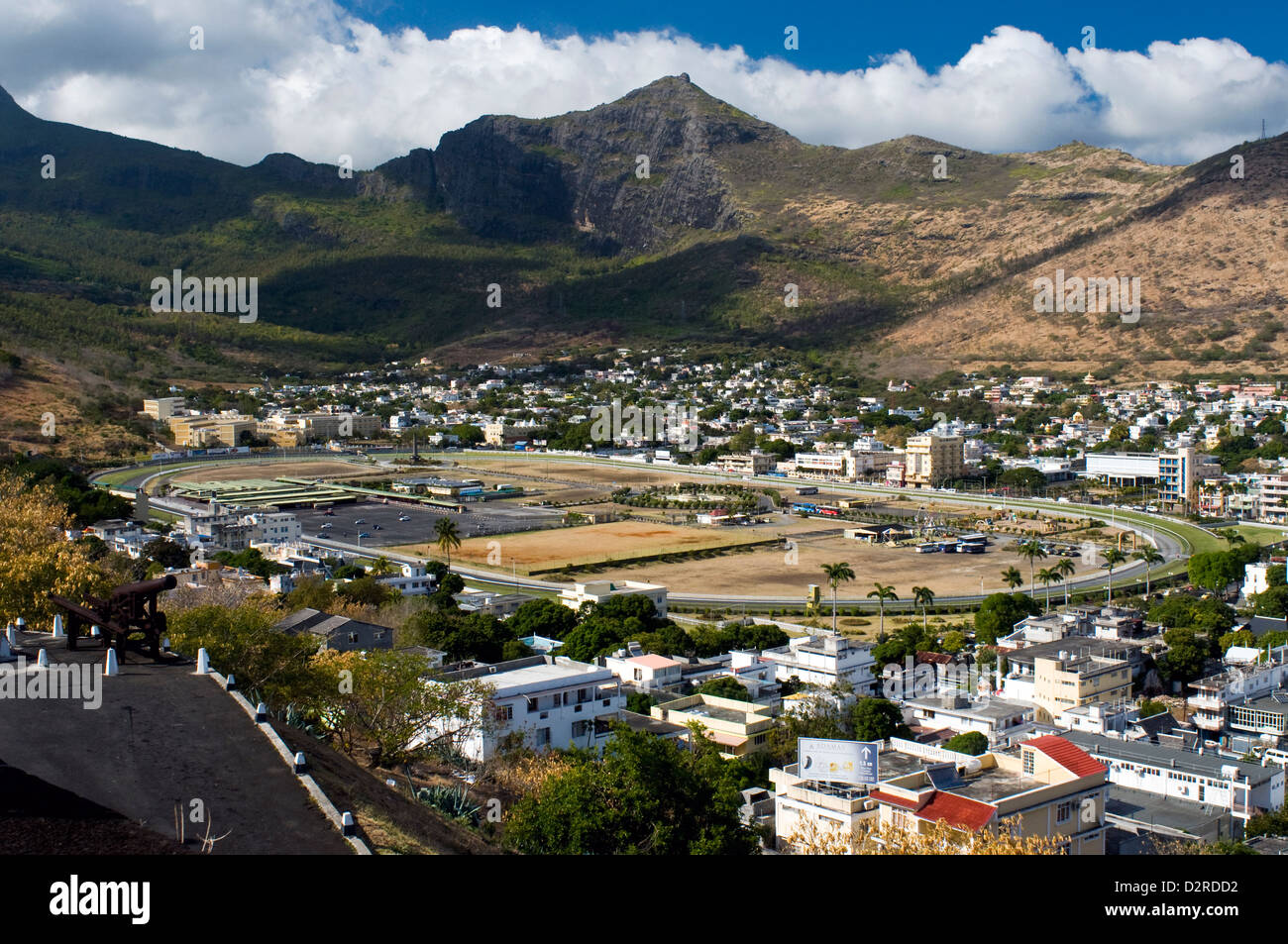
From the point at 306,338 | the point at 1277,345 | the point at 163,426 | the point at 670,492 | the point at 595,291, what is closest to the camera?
the point at 670,492

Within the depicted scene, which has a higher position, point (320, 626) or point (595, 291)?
point (595, 291)

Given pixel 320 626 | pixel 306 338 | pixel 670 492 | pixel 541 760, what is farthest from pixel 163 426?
pixel 541 760

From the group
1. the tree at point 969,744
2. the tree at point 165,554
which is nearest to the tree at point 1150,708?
the tree at point 969,744

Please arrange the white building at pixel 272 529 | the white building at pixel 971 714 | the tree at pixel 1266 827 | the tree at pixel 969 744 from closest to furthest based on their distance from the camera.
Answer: the tree at pixel 1266 827 < the tree at pixel 969 744 < the white building at pixel 971 714 < the white building at pixel 272 529

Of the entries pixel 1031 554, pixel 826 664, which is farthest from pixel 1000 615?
pixel 1031 554

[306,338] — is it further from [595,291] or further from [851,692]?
[851,692]

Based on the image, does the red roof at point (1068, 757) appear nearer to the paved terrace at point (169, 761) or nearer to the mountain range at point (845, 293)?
the paved terrace at point (169, 761)
